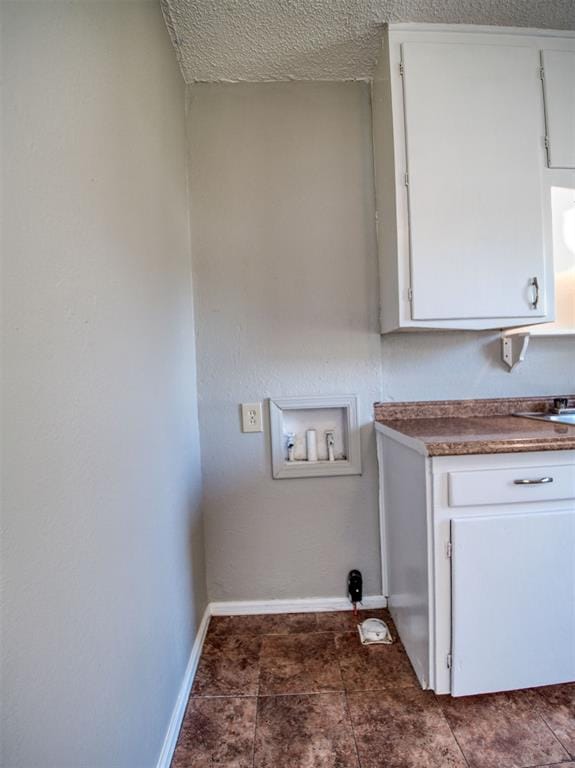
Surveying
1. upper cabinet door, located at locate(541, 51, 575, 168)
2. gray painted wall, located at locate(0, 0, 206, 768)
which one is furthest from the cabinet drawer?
upper cabinet door, located at locate(541, 51, 575, 168)

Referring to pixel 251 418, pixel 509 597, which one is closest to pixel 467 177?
pixel 251 418

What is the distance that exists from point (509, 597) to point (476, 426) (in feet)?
1.79

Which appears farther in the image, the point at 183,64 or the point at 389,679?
the point at 183,64

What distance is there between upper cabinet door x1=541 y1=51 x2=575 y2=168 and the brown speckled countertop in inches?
38.6

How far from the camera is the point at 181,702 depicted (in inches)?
40.1

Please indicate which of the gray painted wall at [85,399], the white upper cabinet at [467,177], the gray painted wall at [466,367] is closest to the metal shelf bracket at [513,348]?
the gray painted wall at [466,367]

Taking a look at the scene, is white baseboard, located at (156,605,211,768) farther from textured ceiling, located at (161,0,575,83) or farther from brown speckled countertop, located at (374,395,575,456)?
textured ceiling, located at (161,0,575,83)

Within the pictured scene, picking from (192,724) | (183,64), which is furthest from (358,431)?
(183,64)

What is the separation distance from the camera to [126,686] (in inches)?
27.5

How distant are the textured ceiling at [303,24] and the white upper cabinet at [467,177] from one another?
51 millimetres

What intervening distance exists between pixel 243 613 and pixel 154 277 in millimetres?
1435

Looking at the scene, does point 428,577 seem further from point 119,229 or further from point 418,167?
point 418,167

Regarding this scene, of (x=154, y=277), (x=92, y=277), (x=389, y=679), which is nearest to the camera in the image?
(x=92, y=277)

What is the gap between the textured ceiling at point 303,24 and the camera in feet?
3.70
